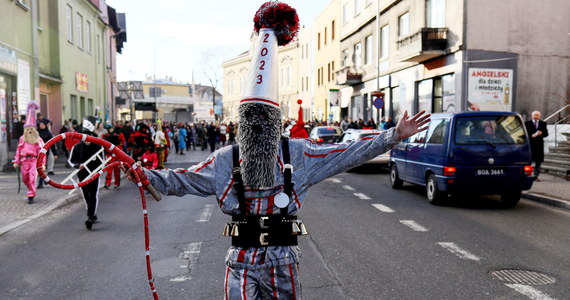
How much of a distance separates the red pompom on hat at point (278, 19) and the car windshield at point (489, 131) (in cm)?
758

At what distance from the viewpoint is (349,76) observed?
3566 centimetres

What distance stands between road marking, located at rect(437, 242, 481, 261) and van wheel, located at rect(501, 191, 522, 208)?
399cm

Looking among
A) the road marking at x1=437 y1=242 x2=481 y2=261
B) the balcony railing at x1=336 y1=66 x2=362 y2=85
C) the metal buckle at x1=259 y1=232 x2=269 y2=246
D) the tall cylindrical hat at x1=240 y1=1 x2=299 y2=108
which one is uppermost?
the balcony railing at x1=336 y1=66 x2=362 y2=85

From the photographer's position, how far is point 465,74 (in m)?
20.7

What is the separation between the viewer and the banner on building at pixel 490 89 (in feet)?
67.8

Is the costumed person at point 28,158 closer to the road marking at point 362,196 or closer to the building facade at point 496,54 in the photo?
the road marking at point 362,196

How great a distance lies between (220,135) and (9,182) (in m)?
21.3

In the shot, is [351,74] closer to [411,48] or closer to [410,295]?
[411,48]

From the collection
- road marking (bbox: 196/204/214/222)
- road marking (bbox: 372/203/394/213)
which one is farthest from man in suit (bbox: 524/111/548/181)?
road marking (bbox: 196/204/214/222)

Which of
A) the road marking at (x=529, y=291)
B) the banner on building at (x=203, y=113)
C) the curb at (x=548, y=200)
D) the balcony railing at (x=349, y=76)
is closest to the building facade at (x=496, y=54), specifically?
the curb at (x=548, y=200)

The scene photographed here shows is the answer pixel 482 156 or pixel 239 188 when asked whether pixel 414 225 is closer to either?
pixel 482 156

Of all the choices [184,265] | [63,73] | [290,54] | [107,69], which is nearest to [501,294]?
[184,265]

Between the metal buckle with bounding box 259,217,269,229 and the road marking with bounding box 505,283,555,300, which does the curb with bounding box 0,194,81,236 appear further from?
the road marking with bounding box 505,283,555,300

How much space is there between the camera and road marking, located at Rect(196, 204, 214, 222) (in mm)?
8961
